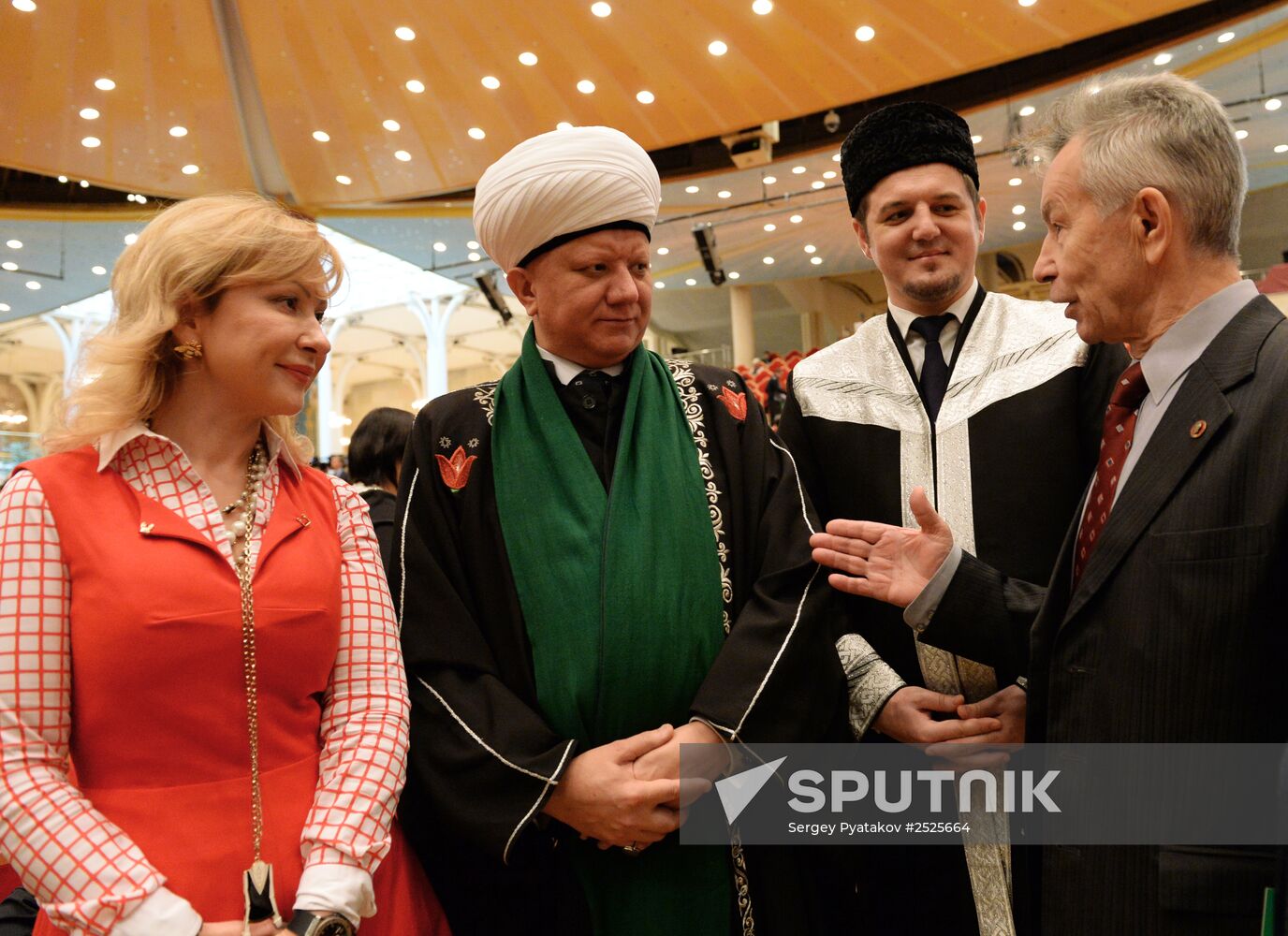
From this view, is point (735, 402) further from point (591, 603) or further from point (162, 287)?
point (162, 287)

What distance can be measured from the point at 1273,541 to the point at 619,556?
941 millimetres

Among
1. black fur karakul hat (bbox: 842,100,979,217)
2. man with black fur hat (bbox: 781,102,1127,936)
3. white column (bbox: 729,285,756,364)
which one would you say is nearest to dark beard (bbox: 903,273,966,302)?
man with black fur hat (bbox: 781,102,1127,936)

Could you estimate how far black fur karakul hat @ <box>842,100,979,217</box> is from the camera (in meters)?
1.97

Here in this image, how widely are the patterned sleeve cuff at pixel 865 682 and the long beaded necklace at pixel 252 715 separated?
3.45ft

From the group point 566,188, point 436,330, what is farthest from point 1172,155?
point 436,330

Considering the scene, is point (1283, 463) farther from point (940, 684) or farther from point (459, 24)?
point (459, 24)

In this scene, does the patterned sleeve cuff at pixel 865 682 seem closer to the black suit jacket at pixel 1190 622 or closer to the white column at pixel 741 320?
the black suit jacket at pixel 1190 622

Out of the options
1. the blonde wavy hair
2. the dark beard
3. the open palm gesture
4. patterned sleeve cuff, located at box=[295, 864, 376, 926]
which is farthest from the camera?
the dark beard

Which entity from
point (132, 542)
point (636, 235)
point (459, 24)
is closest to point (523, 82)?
point (459, 24)

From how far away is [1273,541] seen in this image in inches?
46.3

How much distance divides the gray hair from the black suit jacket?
145 mm

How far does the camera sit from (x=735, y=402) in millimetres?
1864

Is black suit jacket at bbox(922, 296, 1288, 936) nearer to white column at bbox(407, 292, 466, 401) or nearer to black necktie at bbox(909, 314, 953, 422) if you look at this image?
black necktie at bbox(909, 314, 953, 422)

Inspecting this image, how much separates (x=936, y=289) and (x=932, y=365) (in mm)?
159
